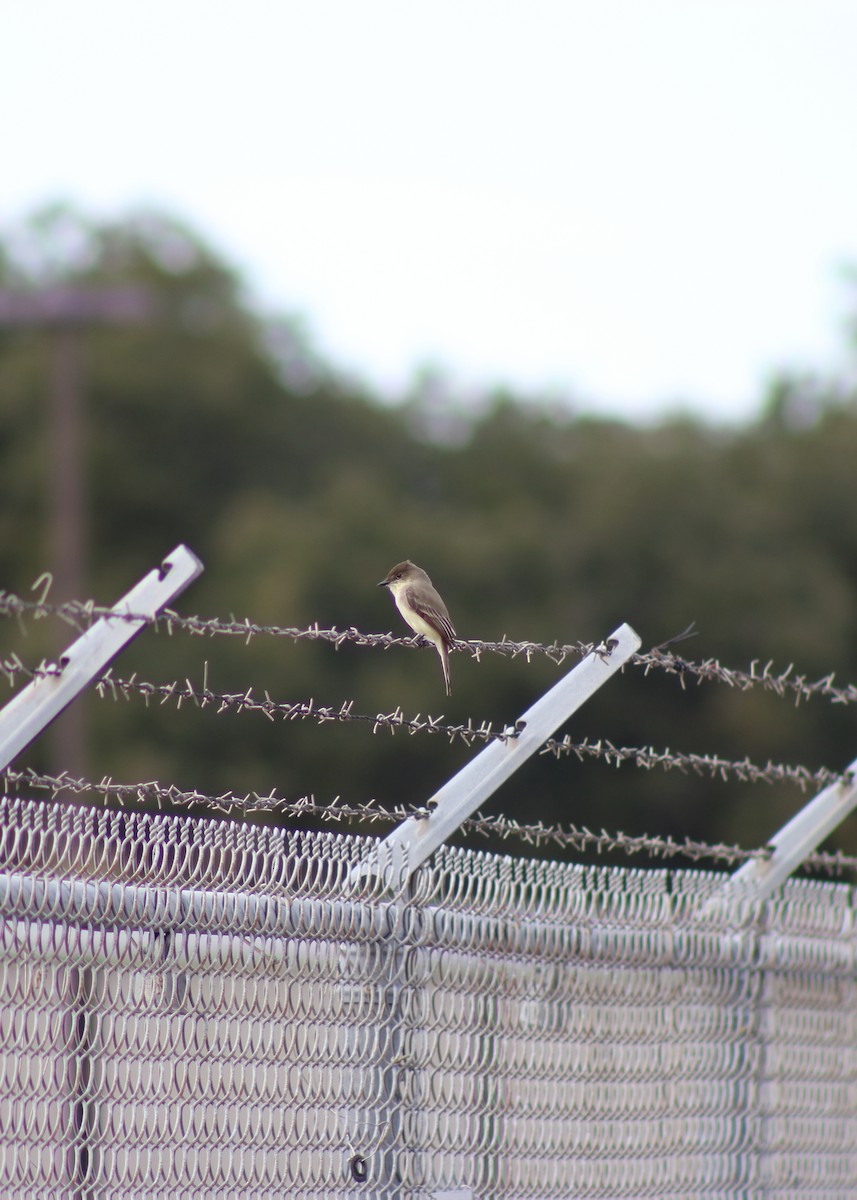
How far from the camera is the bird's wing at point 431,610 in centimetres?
713

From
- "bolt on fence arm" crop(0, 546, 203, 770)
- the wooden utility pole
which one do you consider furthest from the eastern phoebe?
the wooden utility pole

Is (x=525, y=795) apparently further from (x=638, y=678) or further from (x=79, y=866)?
(x=79, y=866)

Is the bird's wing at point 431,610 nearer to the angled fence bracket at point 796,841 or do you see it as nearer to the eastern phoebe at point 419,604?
the eastern phoebe at point 419,604

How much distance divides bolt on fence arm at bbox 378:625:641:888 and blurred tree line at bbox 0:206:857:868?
108 ft

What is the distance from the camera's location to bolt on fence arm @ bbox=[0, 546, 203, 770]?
10.5ft

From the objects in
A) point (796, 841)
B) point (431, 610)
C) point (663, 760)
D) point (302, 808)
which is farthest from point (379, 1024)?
point (431, 610)

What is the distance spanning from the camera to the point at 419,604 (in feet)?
23.8

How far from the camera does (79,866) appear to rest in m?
3.17

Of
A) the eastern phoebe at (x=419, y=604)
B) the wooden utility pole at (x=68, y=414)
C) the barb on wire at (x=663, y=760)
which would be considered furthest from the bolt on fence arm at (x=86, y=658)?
the wooden utility pole at (x=68, y=414)

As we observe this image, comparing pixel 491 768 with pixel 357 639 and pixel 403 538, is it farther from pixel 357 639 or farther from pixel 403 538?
pixel 403 538

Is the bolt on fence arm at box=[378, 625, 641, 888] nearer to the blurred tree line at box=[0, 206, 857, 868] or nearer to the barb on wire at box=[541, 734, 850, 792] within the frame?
the barb on wire at box=[541, 734, 850, 792]

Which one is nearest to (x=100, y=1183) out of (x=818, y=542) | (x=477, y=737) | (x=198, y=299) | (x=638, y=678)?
(x=477, y=737)

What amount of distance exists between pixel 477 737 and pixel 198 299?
190 ft

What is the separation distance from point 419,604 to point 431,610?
0.23ft
